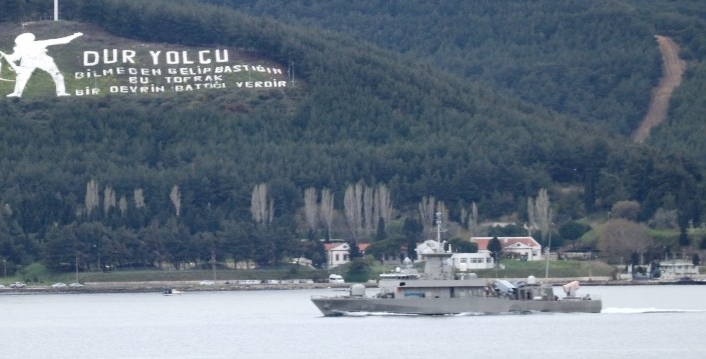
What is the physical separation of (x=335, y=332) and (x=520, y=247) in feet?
208

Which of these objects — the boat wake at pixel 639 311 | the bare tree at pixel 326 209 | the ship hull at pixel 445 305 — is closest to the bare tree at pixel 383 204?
the bare tree at pixel 326 209

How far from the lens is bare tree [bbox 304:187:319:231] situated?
181 meters

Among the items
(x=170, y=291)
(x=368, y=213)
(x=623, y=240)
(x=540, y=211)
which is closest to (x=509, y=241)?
(x=623, y=240)

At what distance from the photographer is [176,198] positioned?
183 metres

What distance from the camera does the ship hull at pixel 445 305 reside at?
114 metres

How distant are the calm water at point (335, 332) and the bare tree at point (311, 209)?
4243cm

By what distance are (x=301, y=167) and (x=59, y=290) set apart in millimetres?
39170

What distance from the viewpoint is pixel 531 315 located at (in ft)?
385

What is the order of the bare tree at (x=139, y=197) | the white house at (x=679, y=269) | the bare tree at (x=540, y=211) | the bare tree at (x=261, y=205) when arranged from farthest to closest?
the bare tree at (x=261, y=205) → the bare tree at (x=139, y=197) → the bare tree at (x=540, y=211) → the white house at (x=679, y=269)

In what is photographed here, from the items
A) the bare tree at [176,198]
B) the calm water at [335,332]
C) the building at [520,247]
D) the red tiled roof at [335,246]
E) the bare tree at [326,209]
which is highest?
the bare tree at [176,198]

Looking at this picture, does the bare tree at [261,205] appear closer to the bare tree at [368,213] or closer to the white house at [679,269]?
the bare tree at [368,213]

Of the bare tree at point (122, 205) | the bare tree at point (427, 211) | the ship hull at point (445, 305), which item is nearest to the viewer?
the ship hull at point (445, 305)

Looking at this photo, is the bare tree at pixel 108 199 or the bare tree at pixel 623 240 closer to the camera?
the bare tree at pixel 623 240

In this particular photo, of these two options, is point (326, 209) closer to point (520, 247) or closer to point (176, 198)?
point (176, 198)
